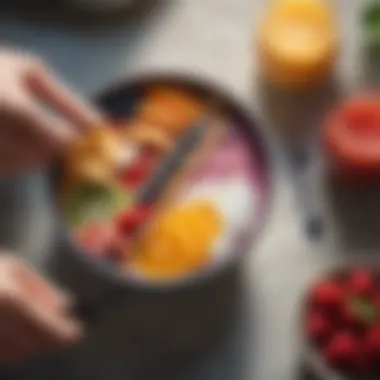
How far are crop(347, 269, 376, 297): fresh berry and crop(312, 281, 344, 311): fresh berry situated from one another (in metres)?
0.01

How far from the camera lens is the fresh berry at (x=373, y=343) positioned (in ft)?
3.60

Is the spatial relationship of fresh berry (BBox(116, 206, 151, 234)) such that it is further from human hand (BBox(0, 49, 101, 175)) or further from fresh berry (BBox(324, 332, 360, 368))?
fresh berry (BBox(324, 332, 360, 368))

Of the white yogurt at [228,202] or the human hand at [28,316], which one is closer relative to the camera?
the human hand at [28,316]

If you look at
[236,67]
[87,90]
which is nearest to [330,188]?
[236,67]

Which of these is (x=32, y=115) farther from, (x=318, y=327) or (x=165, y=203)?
(x=318, y=327)

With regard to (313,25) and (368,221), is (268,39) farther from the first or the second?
(368,221)

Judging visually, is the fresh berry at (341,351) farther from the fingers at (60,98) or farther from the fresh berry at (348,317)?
the fingers at (60,98)

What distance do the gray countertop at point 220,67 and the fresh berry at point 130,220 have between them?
92mm

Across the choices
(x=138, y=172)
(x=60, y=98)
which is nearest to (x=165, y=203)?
(x=138, y=172)

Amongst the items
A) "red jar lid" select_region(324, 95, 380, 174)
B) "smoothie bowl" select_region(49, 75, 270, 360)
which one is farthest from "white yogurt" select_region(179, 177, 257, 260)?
"red jar lid" select_region(324, 95, 380, 174)

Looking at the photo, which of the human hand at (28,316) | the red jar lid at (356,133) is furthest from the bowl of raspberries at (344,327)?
the human hand at (28,316)

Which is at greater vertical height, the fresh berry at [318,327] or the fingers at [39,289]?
the fingers at [39,289]

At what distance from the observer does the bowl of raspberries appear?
43.4 inches

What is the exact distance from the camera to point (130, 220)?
1.12 metres
